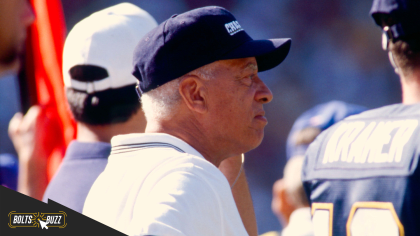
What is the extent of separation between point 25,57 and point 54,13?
1.34ft

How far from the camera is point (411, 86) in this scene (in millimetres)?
→ 1889

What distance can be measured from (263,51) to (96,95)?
88 cm

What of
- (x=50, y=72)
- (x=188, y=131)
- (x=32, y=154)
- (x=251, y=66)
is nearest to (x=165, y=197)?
(x=188, y=131)

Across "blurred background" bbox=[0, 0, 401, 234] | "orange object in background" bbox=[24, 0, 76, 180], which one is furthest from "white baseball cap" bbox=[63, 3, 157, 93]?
"blurred background" bbox=[0, 0, 401, 234]

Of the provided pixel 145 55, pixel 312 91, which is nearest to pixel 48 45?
pixel 145 55

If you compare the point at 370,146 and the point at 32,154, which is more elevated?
the point at 370,146

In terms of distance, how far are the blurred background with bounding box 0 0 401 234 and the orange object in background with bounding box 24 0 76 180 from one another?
10.7 ft

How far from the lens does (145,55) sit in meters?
1.50

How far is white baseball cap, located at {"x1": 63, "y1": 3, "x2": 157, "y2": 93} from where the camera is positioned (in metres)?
2.10

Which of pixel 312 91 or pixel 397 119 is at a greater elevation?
pixel 397 119

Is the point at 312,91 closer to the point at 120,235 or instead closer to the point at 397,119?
the point at 397,119

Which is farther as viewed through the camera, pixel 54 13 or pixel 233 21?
pixel 54 13

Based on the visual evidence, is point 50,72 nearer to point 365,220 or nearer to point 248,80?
point 248,80

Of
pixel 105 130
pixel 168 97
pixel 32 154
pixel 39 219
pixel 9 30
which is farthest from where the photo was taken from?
pixel 32 154
